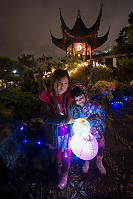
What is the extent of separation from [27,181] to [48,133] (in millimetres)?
910

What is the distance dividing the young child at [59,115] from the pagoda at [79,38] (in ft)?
29.7

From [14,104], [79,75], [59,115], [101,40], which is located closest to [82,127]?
[59,115]

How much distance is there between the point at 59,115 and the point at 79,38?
38.6ft

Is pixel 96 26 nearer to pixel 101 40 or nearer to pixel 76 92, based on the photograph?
pixel 101 40

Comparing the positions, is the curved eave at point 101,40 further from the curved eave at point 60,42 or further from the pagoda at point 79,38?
the curved eave at point 60,42

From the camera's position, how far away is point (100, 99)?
4.29 meters

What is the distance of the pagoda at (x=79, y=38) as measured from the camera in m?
10.4

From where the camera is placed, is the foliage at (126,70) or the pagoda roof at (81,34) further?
the pagoda roof at (81,34)

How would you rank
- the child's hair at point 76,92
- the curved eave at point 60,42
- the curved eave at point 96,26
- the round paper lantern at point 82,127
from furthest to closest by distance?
the curved eave at point 60,42
the curved eave at point 96,26
the child's hair at point 76,92
the round paper lantern at point 82,127

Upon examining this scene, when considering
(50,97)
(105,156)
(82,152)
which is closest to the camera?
(82,152)

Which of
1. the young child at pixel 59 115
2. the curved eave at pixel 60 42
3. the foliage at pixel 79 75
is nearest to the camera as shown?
the young child at pixel 59 115

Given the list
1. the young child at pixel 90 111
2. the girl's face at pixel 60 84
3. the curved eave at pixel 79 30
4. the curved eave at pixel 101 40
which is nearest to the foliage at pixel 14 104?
the girl's face at pixel 60 84

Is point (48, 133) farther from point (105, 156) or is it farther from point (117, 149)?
point (117, 149)

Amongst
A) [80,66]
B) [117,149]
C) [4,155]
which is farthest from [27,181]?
[80,66]
